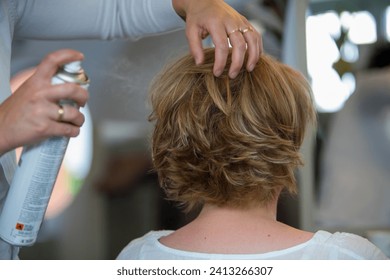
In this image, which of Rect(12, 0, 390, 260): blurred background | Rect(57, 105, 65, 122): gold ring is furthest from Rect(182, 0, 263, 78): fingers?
Rect(12, 0, 390, 260): blurred background

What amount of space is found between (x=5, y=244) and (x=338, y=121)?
3.77 feet

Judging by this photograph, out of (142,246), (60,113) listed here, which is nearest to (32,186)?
(60,113)

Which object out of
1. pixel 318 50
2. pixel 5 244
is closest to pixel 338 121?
pixel 318 50

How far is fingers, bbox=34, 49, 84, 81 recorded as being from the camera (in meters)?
0.65

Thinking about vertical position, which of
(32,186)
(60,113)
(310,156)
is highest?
(60,113)

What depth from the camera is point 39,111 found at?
2.04ft

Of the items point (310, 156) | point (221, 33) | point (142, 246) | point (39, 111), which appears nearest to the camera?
point (39, 111)

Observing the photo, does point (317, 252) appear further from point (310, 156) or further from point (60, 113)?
point (310, 156)

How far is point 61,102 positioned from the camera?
2.11 feet

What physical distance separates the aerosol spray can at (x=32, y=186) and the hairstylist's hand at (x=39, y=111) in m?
0.03

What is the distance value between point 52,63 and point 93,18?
1.12ft

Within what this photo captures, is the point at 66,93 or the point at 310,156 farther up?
the point at 66,93

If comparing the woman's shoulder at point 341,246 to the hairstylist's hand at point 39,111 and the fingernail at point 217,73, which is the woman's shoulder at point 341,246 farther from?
the hairstylist's hand at point 39,111

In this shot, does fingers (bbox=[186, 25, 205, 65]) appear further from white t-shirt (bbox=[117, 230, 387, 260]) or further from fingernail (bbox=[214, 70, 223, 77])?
white t-shirt (bbox=[117, 230, 387, 260])
